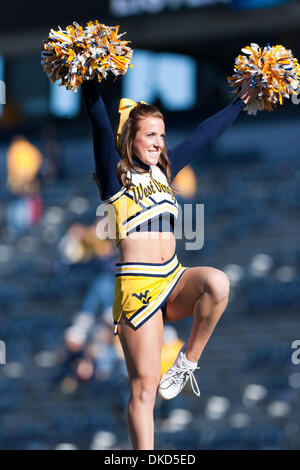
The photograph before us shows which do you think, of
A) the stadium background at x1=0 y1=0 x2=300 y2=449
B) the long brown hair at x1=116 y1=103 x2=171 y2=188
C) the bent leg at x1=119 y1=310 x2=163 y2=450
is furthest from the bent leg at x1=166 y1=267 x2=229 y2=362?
the stadium background at x1=0 y1=0 x2=300 y2=449

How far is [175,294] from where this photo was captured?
425cm

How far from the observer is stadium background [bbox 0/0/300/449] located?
10734 millimetres

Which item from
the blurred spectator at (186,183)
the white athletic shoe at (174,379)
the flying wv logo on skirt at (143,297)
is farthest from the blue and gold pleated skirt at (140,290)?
the blurred spectator at (186,183)

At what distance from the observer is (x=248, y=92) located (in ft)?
14.6

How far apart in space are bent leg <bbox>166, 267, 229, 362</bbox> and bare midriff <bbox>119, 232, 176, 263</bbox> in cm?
15

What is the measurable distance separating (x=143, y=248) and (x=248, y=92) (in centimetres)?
88

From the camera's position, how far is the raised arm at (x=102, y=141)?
13.1 ft

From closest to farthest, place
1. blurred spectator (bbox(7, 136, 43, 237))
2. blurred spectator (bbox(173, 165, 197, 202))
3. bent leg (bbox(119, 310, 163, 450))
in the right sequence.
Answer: bent leg (bbox(119, 310, 163, 450)) → blurred spectator (bbox(173, 165, 197, 202)) → blurred spectator (bbox(7, 136, 43, 237))

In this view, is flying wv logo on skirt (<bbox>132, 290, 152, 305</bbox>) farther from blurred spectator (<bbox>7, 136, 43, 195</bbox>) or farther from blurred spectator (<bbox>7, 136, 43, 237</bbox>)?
blurred spectator (<bbox>7, 136, 43, 195</bbox>)

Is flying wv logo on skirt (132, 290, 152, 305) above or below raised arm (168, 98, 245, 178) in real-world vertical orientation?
below

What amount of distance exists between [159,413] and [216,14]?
291 inches

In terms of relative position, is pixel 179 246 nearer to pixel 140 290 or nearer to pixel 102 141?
pixel 140 290

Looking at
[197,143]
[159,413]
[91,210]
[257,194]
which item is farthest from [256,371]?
[197,143]

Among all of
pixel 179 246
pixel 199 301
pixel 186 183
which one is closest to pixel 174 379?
pixel 199 301
